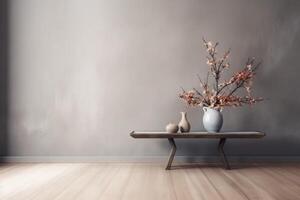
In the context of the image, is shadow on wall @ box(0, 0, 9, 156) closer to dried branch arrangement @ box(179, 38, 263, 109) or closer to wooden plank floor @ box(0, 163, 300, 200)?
wooden plank floor @ box(0, 163, 300, 200)

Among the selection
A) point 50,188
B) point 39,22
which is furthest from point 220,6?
point 50,188

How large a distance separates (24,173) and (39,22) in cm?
182

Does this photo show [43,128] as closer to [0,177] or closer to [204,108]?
[0,177]

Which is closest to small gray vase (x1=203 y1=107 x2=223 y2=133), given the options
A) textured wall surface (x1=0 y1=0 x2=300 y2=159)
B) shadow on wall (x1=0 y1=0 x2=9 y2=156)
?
textured wall surface (x1=0 y1=0 x2=300 y2=159)

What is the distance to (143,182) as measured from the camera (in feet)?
10.8

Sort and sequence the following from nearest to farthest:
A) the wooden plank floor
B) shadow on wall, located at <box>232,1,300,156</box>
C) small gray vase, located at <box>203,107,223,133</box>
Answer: the wooden plank floor
small gray vase, located at <box>203,107,223,133</box>
shadow on wall, located at <box>232,1,300,156</box>

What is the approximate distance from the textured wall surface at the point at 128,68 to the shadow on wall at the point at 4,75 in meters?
0.04

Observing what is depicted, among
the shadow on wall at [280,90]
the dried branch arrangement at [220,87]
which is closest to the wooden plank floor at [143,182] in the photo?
the shadow on wall at [280,90]

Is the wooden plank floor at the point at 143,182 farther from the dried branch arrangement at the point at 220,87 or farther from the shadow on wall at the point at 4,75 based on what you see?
the dried branch arrangement at the point at 220,87

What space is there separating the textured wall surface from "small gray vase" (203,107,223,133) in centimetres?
39

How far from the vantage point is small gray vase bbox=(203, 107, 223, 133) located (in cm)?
402

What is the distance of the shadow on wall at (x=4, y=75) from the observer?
4.47 meters

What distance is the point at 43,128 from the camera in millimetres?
4465

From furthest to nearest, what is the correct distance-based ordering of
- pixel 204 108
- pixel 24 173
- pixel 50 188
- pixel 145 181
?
pixel 204 108 < pixel 24 173 < pixel 145 181 < pixel 50 188
